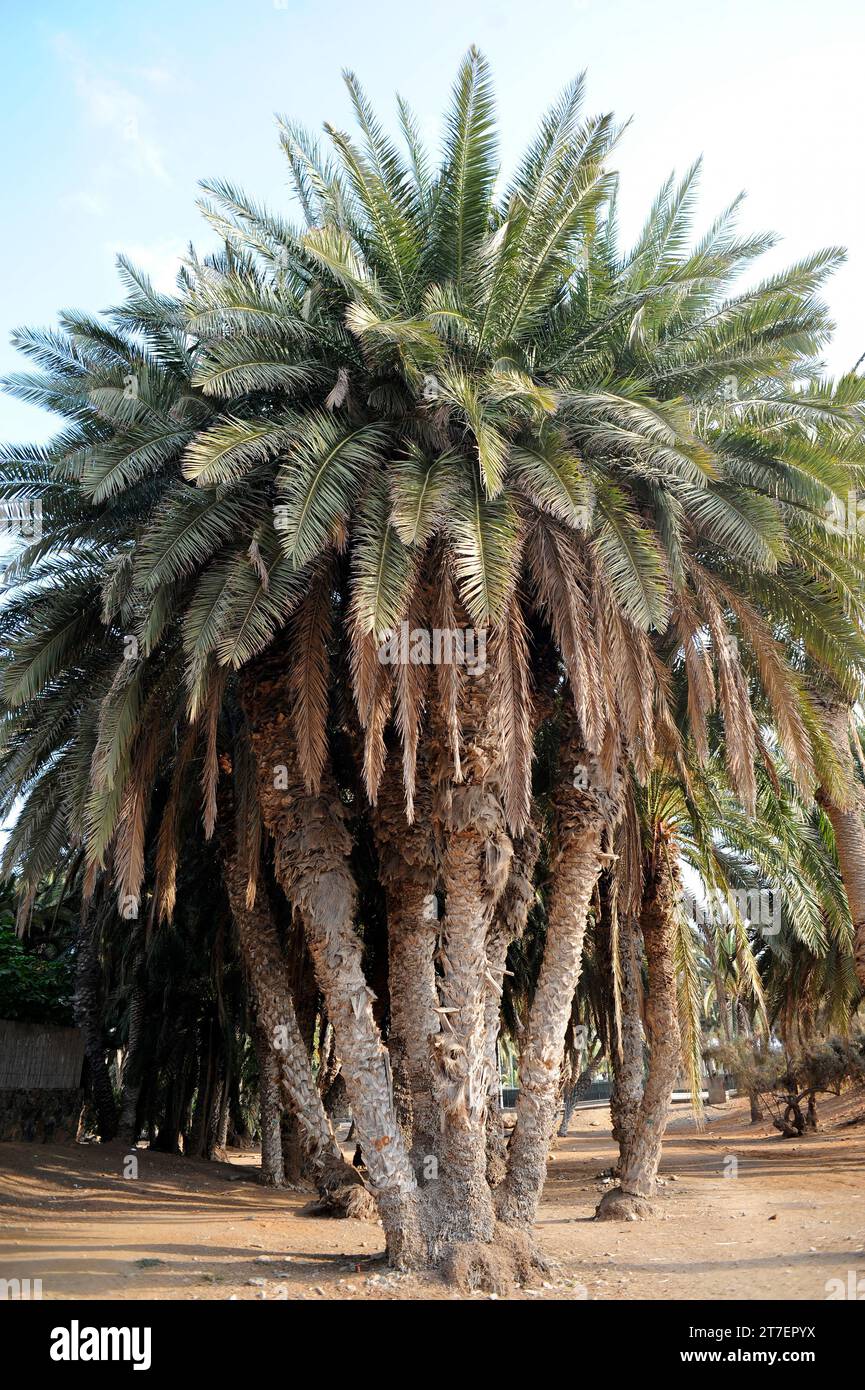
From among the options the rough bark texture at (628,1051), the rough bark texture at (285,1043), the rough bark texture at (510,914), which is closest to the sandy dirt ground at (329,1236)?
the rough bark texture at (285,1043)

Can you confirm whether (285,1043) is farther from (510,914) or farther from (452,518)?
(452,518)

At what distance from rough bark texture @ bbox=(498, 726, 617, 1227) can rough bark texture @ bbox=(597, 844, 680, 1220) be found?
565 cm

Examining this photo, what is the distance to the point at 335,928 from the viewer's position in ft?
35.2

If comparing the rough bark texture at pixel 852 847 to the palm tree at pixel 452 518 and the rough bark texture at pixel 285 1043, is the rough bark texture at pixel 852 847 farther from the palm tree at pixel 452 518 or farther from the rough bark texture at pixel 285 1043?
the rough bark texture at pixel 285 1043

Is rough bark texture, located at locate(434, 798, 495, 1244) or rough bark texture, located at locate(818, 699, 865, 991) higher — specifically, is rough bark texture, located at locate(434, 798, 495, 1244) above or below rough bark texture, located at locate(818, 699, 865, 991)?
below

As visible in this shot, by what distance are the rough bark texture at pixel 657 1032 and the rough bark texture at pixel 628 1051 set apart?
1.06 ft

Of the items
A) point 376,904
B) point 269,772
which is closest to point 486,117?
point 269,772

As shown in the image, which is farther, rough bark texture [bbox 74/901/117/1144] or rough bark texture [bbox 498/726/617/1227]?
rough bark texture [bbox 74/901/117/1144]

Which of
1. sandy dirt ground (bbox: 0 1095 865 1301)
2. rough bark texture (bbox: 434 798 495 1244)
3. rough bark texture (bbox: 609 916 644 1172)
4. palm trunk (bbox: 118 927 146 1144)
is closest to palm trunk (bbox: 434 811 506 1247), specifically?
rough bark texture (bbox: 434 798 495 1244)

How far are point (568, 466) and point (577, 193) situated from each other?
8.56ft

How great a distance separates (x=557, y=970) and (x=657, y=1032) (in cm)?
658

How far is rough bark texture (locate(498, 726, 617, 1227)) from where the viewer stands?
10.9 metres

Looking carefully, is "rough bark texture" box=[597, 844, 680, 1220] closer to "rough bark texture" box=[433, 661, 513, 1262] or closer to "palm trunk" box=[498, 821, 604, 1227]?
"palm trunk" box=[498, 821, 604, 1227]

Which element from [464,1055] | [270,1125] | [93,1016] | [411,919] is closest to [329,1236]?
[411,919]
